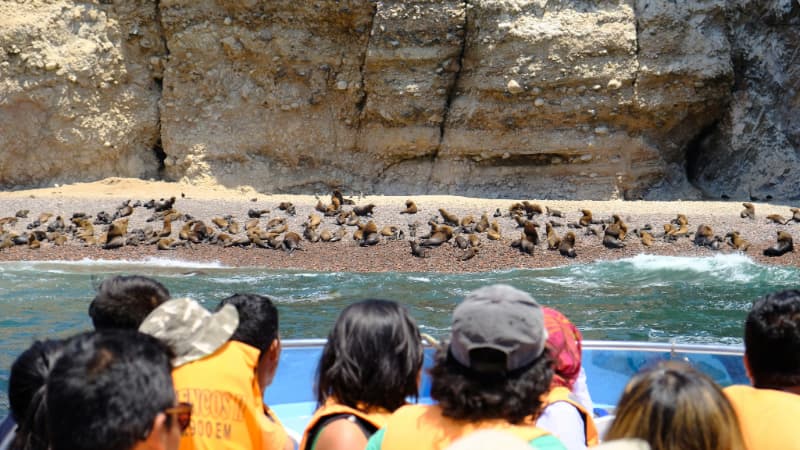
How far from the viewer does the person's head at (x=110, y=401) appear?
6.95ft

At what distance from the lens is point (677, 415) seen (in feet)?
6.83

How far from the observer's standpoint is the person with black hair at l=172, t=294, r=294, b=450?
2.98 meters

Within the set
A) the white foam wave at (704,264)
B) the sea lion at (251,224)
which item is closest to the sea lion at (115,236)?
the sea lion at (251,224)

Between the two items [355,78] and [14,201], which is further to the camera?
[355,78]

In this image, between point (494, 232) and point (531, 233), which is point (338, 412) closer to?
point (531, 233)

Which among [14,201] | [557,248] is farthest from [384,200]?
[14,201]

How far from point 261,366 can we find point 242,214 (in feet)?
52.9

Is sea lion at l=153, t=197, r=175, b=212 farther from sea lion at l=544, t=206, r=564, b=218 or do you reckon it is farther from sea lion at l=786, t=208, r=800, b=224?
sea lion at l=786, t=208, r=800, b=224

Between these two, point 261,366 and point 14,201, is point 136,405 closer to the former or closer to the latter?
point 261,366

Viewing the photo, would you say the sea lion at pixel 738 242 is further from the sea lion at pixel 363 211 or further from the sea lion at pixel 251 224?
the sea lion at pixel 251 224

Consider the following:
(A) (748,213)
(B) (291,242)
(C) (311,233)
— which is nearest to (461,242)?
(C) (311,233)

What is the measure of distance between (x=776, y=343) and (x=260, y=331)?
1.82 m

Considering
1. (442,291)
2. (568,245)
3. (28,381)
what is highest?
(28,381)

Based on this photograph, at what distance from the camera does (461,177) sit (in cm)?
2539
